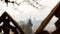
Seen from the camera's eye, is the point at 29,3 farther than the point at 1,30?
Yes

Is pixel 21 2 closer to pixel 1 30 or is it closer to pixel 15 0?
pixel 15 0

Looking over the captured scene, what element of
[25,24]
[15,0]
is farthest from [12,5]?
[25,24]

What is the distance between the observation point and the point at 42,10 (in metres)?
1.20

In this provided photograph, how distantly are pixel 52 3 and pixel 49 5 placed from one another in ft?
0.09

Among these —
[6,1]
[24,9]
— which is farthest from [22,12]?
[6,1]

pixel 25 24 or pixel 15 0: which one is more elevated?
pixel 15 0

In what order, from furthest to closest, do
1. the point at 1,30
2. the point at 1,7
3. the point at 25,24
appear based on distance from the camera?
1. the point at 1,7
2. the point at 25,24
3. the point at 1,30

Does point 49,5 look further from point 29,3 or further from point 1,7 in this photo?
point 1,7

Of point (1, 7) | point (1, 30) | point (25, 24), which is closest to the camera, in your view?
point (1, 30)

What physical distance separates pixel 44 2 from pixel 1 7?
35 cm

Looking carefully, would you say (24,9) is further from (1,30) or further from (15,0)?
(1,30)

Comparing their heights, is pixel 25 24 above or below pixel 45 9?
below

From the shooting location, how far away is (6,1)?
121 centimetres

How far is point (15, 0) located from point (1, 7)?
134 millimetres
